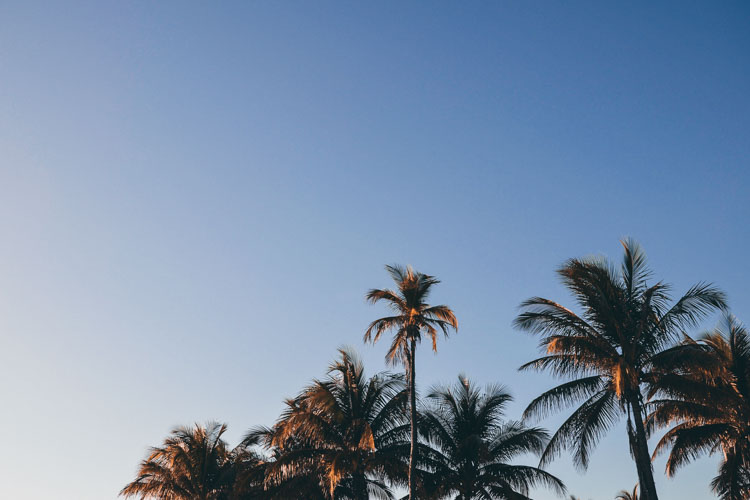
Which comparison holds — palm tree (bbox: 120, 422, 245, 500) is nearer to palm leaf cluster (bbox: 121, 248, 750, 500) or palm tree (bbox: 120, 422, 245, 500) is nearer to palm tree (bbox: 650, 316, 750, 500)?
palm leaf cluster (bbox: 121, 248, 750, 500)

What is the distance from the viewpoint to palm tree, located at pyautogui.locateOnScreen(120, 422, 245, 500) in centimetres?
3603

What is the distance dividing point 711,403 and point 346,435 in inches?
584

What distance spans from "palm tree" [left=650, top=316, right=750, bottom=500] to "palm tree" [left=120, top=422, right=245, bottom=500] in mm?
22078

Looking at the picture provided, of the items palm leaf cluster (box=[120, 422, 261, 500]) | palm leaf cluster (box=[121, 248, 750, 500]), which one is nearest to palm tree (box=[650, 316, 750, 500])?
palm leaf cluster (box=[121, 248, 750, 500])

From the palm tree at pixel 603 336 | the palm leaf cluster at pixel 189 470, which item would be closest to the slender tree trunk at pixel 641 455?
the palm tree at pixel 603 336

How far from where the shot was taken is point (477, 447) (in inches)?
1256

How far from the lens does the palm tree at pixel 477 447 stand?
106ft

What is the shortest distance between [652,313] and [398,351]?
31.9 ft

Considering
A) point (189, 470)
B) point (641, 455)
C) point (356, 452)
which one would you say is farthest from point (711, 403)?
point (189, 470)

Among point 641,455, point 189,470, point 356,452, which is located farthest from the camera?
point 189,470

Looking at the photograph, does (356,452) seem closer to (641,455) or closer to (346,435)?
(346,435)

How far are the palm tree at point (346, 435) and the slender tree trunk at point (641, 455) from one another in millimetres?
10289

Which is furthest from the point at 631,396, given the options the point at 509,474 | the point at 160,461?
the point at 160,461

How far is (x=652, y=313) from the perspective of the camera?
924 inches
